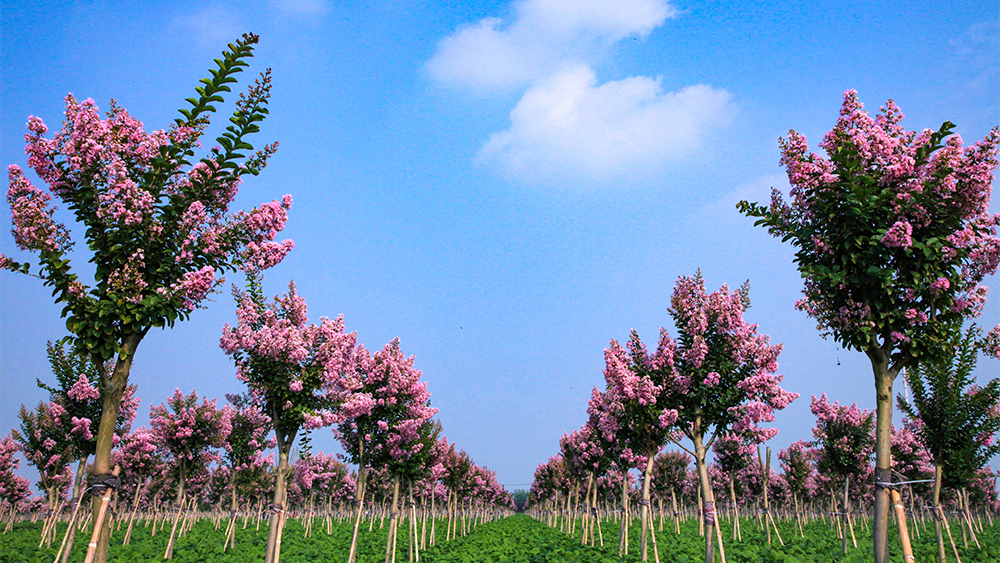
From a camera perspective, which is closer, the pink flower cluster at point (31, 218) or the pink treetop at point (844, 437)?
the pink flower cluster at point (31, 218)

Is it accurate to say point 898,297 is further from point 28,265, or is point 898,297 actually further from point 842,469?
point 842,469

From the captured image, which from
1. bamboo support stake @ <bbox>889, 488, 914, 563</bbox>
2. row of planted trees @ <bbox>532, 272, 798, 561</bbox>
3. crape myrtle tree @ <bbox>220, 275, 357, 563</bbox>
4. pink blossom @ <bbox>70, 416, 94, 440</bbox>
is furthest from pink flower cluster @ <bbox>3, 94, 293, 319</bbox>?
pink blossom @ <bbox>70, 416, 94, 440</bbox>

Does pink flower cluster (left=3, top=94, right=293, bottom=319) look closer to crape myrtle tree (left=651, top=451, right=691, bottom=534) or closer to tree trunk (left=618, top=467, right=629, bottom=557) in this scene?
tree trunk (left=618, top=467, right=629, bottom=557)

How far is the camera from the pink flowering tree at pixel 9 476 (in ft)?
111

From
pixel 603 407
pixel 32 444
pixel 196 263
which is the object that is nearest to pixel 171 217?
pixel 196 263

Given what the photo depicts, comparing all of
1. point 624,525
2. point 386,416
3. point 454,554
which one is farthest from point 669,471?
point 386,416

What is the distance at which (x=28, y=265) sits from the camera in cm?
773

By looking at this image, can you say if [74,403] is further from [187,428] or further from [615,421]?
[615,421]

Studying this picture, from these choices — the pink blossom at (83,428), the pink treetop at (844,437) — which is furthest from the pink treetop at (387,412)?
the pink treetop at (844,437)

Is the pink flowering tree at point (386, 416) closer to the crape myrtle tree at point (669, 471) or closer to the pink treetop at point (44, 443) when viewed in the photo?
the pink treetop at point (44, 443)

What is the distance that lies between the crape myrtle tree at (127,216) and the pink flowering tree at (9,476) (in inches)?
1386

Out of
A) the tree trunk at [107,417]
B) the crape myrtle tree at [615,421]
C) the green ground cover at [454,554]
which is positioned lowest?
the green ground cover at [454,554]

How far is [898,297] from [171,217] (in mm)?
10464

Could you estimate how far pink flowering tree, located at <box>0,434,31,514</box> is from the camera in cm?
3391
